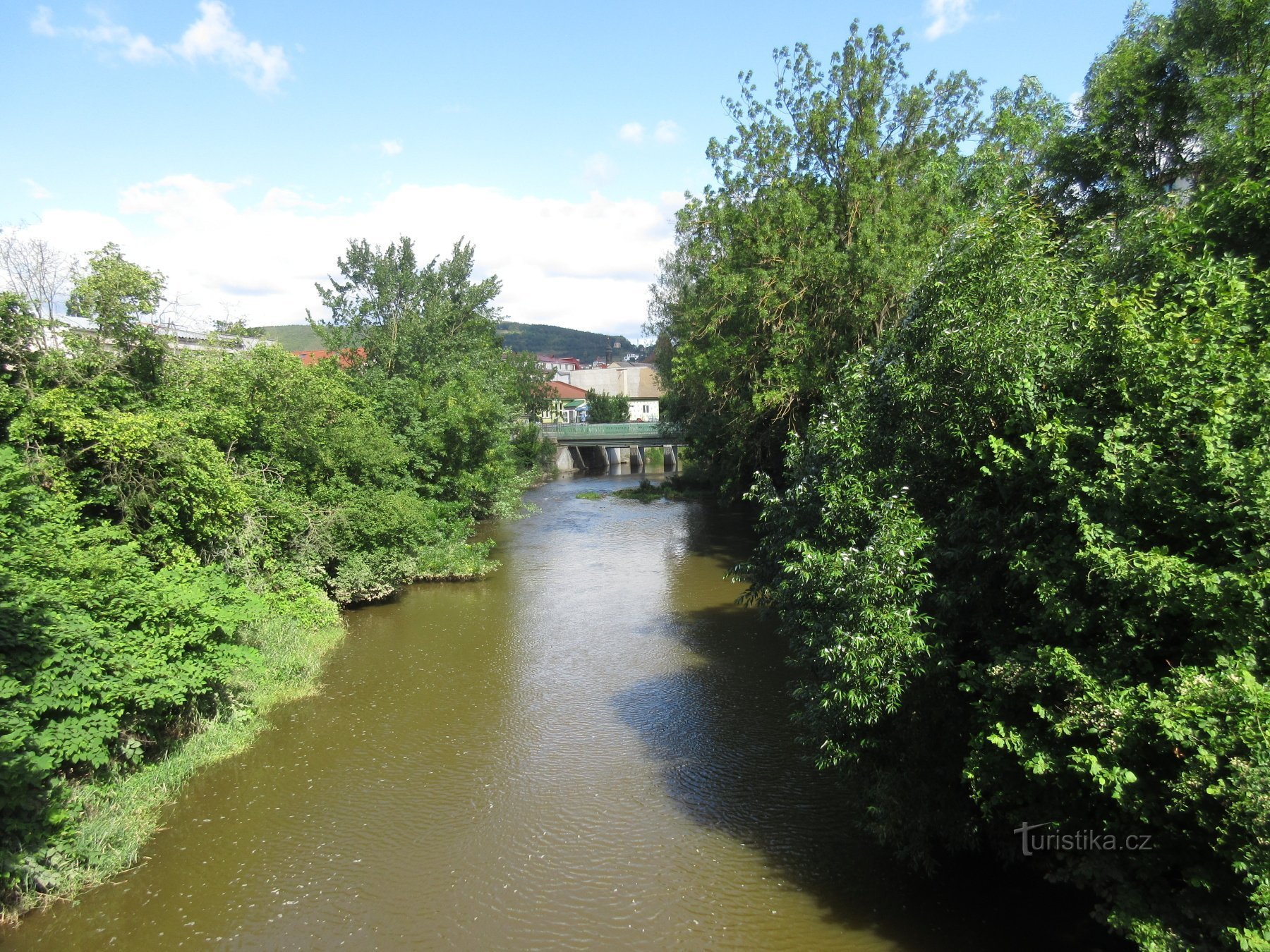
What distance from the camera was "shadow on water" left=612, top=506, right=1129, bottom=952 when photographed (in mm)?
8031

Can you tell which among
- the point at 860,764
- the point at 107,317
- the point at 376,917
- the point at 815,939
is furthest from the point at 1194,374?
the point at 107,317

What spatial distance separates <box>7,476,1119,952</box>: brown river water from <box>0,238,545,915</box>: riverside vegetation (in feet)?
2.69

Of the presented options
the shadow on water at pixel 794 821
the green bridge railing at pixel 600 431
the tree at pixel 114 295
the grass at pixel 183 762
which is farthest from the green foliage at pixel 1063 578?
the green bridge railing at pixel 600 431

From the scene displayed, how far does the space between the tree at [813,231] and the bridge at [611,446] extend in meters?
21.7

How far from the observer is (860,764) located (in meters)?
8.59

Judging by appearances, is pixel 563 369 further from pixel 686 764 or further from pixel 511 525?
pixel 686 764

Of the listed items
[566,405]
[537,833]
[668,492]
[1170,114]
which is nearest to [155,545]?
[537,833]

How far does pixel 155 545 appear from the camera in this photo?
13258 millimetres

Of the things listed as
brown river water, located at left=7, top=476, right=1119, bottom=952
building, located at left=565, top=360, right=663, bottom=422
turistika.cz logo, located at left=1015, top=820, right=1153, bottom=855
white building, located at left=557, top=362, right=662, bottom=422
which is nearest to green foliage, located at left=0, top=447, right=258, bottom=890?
brown river water, located at left=7, top=476, right=1119, bottom=952

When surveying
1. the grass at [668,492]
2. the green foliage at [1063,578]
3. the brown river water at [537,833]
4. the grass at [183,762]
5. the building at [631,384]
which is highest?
the building at [631,384]

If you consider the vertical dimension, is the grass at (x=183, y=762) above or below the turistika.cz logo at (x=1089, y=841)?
below

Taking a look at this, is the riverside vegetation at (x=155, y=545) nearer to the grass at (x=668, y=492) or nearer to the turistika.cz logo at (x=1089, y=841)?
the turistika.cz logo at (x=1089, y=841)

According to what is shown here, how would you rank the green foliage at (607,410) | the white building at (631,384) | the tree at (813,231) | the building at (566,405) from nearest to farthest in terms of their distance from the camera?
1. the tree at (813,231)
2. the building at (566,405)
3. the green foliage at (607,410)
4. the white building at (631,384)

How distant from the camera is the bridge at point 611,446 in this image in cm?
5319
